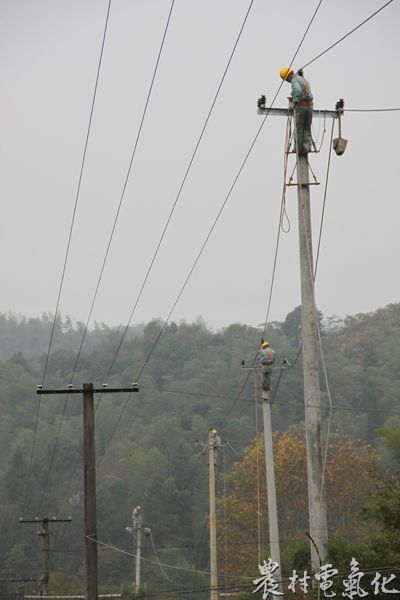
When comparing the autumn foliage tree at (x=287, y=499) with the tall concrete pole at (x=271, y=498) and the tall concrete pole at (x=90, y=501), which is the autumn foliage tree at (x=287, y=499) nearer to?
the tall concrete pole at (x=271, y=498)

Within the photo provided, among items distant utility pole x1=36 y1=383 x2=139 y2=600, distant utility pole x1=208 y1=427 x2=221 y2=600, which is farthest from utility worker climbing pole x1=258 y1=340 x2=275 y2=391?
distant utility pole x1=208 y1=427 x2=221 y2=600

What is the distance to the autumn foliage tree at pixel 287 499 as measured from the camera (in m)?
78.4

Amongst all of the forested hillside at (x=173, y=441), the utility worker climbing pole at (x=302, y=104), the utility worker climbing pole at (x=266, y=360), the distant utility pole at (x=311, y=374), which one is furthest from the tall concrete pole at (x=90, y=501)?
the forested hillside at (x=173, y=441)

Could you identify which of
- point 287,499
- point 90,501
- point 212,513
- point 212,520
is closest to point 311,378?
point 90,501

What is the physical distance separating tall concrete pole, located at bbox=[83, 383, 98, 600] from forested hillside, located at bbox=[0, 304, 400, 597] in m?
48.0

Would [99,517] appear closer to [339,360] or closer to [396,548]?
[339,360]

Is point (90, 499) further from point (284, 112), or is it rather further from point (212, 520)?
point (212, 520)

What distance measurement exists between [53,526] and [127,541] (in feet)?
25.9

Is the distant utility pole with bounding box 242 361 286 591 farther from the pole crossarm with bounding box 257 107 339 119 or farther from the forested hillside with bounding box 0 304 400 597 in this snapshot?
the forested hillside with bounding box 0 304 400 597

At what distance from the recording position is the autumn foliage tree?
78375mm

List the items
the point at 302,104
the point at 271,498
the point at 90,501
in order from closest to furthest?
the point at 302,104 < the point at 90,501 < the point at 271,498

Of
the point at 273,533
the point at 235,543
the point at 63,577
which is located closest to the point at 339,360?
the point at 63,577

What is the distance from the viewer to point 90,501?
2744 centimetres

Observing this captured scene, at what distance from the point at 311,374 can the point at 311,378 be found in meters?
0.06
